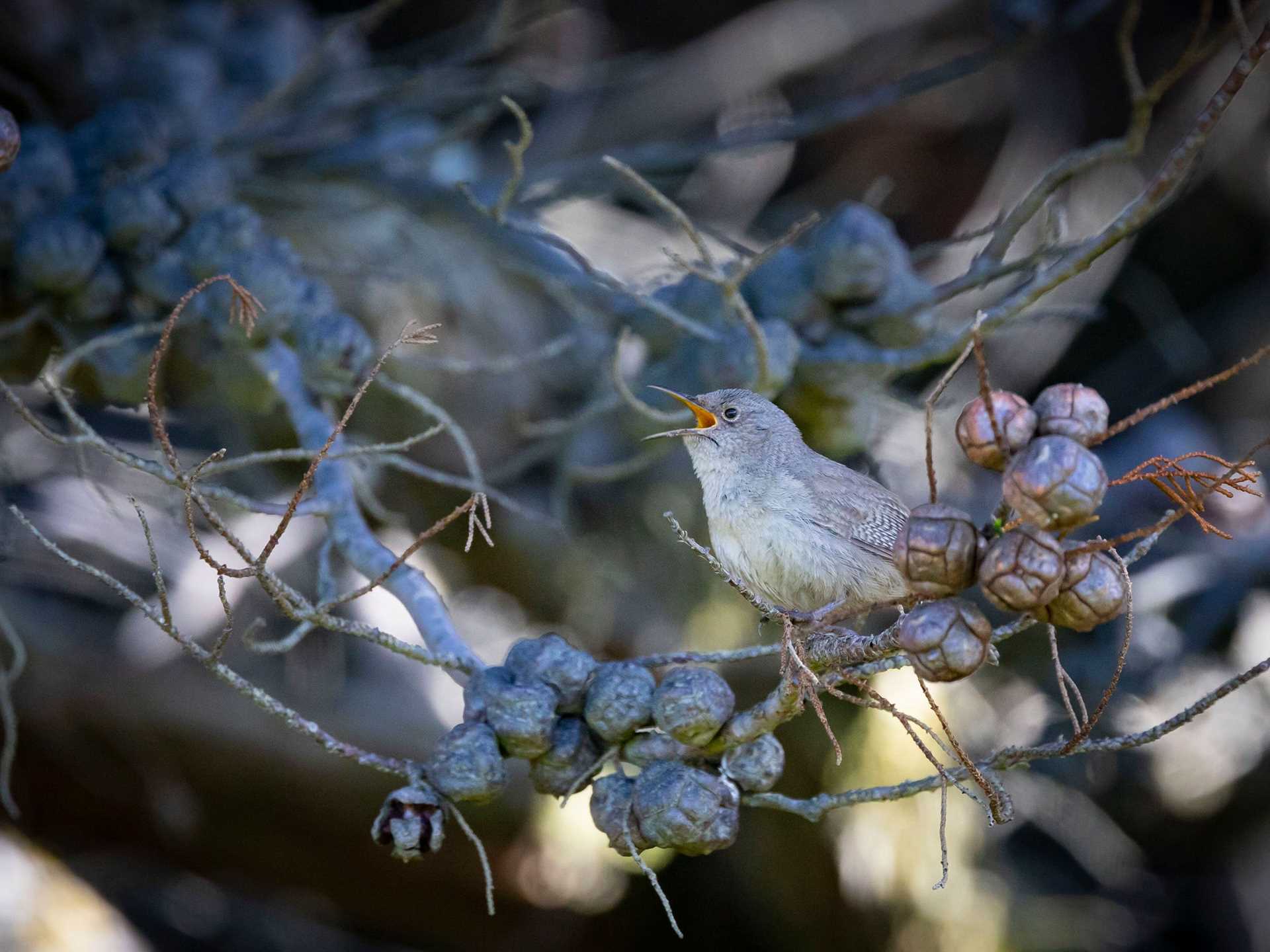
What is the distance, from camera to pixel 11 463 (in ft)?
12.5

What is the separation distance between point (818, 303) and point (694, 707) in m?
1.66

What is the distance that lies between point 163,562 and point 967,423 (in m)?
3.37

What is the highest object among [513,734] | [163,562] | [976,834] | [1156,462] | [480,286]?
[480,286]

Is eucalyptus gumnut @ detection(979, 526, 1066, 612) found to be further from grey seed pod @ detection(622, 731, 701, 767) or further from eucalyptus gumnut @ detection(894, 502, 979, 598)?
grey seed pod @ detection(622, 731, 701, 767)

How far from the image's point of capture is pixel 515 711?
1.92 meters

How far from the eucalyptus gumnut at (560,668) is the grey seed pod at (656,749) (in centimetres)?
12

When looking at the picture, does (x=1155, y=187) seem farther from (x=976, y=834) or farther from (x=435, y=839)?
(x=976, y=834)

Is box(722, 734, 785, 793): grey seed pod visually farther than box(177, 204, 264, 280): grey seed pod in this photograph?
No

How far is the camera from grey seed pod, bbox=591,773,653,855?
73.5 inches

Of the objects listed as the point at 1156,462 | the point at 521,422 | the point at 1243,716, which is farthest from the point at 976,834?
the point at 1156,462

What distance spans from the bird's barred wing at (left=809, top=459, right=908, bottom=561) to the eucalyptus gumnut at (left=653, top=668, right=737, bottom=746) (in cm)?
79

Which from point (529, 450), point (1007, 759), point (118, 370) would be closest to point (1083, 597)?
point (1007, 759)

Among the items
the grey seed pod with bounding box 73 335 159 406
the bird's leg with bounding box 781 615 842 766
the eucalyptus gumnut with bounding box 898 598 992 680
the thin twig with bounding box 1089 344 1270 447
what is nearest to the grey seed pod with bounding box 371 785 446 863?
the bird's leg with bounding box 781 615 842 766

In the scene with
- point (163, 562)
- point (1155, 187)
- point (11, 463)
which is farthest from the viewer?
point (163, 562)
